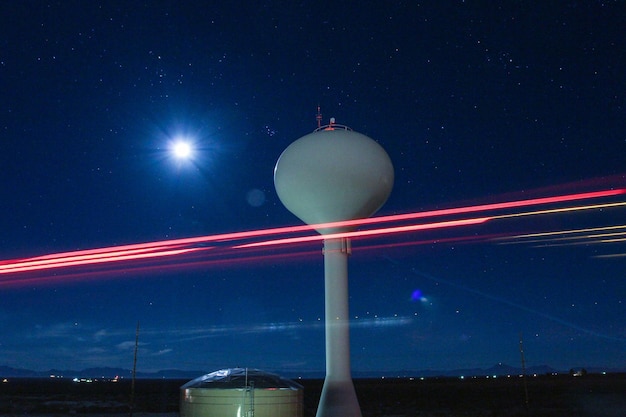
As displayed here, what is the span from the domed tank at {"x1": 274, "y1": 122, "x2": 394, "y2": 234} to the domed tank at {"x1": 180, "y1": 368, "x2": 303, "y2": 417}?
7655mm

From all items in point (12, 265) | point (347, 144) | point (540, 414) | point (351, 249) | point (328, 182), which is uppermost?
point (347, 144)

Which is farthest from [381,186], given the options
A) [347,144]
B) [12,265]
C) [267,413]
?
[12,265]

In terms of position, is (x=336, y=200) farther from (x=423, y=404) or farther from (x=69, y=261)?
(x=423, y=404)

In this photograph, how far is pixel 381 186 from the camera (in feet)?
91.8

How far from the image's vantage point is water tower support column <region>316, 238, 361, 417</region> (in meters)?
26.5

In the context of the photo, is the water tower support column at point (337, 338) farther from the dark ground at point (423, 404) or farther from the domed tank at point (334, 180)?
the dark ground at point (423, 404)

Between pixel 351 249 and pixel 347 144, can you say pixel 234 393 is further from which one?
pixel 347 144

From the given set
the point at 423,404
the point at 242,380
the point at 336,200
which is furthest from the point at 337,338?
the point at 423,404

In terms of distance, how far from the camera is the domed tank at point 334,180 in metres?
27.2

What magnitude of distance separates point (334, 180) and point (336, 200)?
3.13ft

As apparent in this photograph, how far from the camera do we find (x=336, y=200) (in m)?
27.2

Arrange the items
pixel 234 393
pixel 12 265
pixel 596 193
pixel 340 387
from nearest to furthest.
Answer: pixel 596 193, pixel 12 265, pixel 234 393, pixel 340 387

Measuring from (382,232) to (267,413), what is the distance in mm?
10964

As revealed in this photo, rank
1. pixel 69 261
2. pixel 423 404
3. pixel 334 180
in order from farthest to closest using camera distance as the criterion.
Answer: pixel 423 404
pixel 334 180
pixel 69 261
